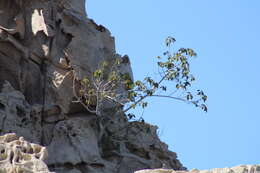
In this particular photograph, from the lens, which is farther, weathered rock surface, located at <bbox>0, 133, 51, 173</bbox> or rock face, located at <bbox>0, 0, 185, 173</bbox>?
rock face, located at <bbox>0, 0, 185, 173</bbox>

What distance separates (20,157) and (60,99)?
22.9ft

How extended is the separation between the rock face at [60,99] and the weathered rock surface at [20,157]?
462 centimetres

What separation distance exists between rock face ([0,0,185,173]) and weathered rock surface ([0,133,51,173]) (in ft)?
15.2

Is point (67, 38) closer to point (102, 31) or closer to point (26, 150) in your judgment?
point (102, 31)

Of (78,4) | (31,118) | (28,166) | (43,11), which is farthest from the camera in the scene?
(78,4)

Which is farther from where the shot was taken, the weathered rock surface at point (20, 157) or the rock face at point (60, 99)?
the rock face at point (60, 99)

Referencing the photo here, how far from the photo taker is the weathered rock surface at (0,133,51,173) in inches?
588

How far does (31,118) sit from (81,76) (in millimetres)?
1913

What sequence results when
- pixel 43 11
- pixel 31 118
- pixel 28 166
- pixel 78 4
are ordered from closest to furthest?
pixel 28 166 < pixel 31 118 < pixel 43 11 < pixel 78 4

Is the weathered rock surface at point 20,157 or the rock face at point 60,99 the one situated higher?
the rock face at point 60,99

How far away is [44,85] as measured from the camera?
74.4 feet

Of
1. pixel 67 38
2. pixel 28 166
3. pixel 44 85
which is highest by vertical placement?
pixel 67 38

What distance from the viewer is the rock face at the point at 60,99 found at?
21.4 metres

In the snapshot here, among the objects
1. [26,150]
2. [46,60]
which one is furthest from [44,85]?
[26,150]
